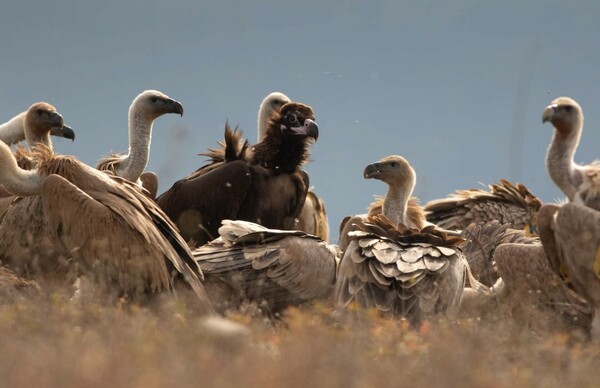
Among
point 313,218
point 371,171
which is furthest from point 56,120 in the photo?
point 371,171

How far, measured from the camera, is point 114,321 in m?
5.17

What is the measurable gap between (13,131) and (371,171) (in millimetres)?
4702

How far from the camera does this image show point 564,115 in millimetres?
9070

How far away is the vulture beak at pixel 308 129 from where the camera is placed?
1141 centimetres

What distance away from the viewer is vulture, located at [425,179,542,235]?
12.4m

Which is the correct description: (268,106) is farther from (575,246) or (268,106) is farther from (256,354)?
(256,354)

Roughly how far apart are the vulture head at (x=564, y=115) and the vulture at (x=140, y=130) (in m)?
4.27

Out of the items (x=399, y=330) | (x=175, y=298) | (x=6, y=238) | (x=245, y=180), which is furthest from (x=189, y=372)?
(x=245, y=180)

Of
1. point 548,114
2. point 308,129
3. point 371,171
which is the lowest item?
point 371,171

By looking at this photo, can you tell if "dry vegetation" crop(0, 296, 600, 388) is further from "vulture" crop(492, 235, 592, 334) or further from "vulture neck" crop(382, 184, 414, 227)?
"vulture neck" crop(382, 184, 414, 227)

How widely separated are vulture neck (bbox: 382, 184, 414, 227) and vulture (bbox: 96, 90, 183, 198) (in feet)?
7.81

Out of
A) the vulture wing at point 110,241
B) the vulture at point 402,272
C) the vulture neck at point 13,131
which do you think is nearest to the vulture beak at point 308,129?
the vulture at point 402,272

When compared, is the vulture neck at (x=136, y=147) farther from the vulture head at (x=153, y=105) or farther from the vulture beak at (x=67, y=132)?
the vulture beak at (x=67, y=132)

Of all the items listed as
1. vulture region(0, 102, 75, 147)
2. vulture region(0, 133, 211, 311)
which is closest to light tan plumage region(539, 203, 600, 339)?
vulture region(0, 133, 211, 311)
